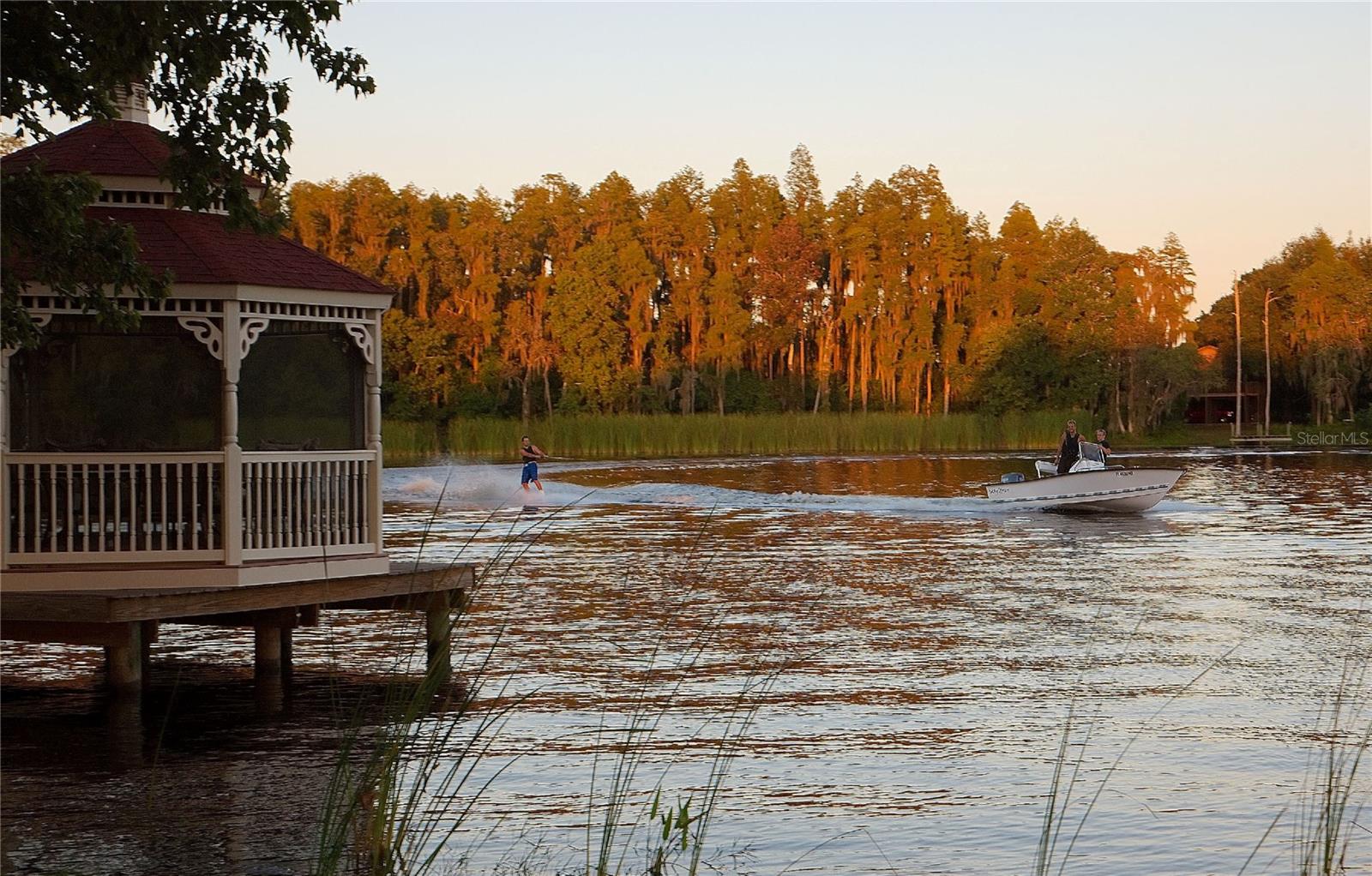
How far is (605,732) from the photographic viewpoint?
40.3ft

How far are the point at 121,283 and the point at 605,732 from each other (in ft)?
15.1

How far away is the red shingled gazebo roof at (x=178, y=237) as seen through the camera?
13.6 meters

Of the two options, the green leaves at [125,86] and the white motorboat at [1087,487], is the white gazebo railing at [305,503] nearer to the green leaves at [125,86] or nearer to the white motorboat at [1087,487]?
the green leaves at [125,86]

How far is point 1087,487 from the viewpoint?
121 feet

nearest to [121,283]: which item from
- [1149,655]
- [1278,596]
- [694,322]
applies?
[1149,655]

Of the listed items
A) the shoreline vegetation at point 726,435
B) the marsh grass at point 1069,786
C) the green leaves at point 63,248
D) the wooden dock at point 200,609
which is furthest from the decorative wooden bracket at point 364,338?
the shoreline vegetation at point 726,435

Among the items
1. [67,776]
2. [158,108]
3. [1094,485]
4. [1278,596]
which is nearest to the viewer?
[67,776]

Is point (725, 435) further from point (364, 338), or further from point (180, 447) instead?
point (364, 338)

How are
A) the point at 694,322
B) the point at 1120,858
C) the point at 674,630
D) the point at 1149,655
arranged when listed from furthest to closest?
the point at 694,322
the point at 674,630
the point at 1149,655
the point at 1120,858

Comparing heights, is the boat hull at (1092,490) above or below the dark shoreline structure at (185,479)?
below

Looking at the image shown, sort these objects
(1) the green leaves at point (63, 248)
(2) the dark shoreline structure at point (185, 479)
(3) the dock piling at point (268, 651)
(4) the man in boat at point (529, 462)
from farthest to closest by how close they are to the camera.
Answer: (4) the man in boat at point (529, 462)
(3) the dock piling at point (268, 651)
(2) the dark shoreline structure at point (185, 479)
(1) the green leaves at point (63, 248)

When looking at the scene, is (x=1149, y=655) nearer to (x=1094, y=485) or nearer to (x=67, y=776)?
(x=67, y=776)

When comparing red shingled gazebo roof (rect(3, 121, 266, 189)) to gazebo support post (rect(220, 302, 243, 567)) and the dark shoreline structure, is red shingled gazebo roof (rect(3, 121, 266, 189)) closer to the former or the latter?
the dark shoreline structure

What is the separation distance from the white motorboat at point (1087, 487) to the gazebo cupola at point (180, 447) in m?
23.6
